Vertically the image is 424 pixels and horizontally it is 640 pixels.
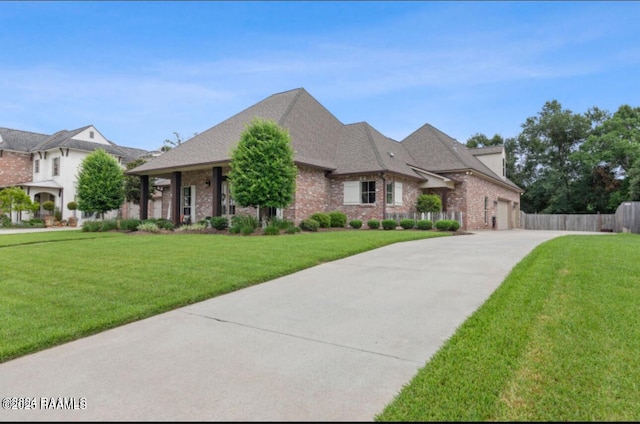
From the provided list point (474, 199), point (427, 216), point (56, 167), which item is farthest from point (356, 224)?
point (56, 167)

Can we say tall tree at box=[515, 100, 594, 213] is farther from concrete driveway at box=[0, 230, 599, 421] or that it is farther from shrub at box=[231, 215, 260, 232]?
concrete driveway at box=[0, 230, 599, 421]

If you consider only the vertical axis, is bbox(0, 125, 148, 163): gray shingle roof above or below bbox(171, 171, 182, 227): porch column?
above

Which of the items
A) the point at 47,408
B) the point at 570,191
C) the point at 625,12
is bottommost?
the point at 47,408

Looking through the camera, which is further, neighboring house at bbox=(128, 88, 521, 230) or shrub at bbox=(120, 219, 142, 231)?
neighboring house at bbox=(128, 88, 521, 230)

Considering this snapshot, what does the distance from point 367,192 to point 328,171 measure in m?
2.30

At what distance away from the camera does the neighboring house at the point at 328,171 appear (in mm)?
17781

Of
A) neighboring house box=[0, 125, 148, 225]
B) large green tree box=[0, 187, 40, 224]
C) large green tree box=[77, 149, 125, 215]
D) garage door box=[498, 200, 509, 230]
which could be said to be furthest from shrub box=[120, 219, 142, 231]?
garage door box=[498, 200, 509, 230]

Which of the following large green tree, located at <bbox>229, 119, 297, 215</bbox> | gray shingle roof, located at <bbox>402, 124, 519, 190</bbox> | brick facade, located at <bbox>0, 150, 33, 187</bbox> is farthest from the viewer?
brick facade, located at <bbox>0, 150, 33, 187</bbox>

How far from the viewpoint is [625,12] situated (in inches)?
368

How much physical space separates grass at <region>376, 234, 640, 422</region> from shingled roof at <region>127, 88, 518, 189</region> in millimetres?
13130

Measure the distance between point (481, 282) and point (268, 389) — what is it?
14.4 feet

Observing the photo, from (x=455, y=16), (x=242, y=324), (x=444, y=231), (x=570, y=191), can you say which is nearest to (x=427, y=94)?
(x=444, y=231)

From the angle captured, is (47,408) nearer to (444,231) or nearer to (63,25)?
(63,25)

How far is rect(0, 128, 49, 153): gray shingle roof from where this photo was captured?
2966cm
